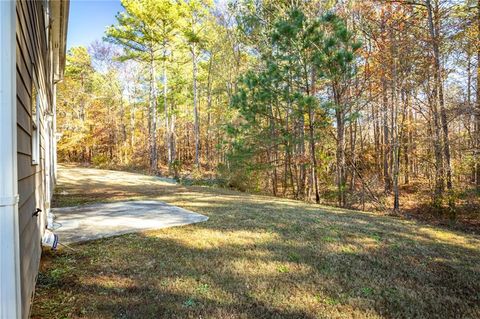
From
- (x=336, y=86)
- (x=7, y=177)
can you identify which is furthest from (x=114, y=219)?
(x=336, y=86)

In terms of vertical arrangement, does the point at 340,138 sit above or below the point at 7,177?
above

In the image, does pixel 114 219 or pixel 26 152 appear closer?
pixel 26 152

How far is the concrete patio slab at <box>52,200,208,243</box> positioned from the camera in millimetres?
4154

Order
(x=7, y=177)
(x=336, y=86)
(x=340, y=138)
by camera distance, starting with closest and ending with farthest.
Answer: (x=7, y=177) → (x=336, y=86) → (x=340, y=138)

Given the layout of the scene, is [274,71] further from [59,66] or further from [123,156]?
[123,156]

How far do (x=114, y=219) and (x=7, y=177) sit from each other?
13.2 feet

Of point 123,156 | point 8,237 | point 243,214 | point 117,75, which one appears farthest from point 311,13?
point 123,156

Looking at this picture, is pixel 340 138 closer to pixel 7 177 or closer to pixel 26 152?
pixel 26 152

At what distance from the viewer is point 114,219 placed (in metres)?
5.00

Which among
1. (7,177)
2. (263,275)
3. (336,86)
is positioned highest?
(336,86)

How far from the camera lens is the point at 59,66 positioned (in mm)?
8305

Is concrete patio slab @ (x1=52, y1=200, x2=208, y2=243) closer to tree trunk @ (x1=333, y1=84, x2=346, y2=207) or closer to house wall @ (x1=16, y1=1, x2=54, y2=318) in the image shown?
house wall @ (x1=16, y1=1, x2=54, y2=318)

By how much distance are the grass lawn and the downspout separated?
1.04 metres

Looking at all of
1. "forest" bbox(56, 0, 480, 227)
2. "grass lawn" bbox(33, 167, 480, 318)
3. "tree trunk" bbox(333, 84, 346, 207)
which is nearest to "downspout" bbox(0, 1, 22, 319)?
"grass lawn" bbox(33, 167, 480, 318)
